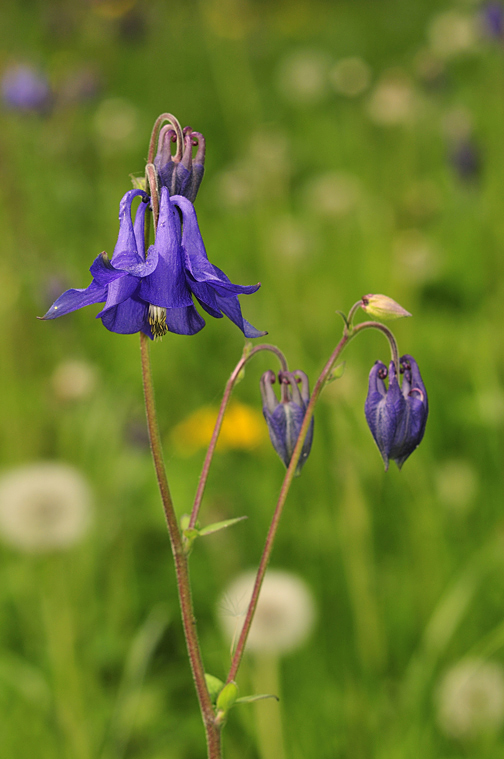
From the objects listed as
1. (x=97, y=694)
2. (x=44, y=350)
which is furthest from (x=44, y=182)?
(x=97, y=694)

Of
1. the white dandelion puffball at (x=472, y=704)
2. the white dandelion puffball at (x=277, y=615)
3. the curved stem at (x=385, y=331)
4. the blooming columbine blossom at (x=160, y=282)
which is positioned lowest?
the white dandelion puffball at (x=472, y=704)

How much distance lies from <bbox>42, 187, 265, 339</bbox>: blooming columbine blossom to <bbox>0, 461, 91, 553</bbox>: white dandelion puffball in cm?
162

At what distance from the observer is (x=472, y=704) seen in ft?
7.49

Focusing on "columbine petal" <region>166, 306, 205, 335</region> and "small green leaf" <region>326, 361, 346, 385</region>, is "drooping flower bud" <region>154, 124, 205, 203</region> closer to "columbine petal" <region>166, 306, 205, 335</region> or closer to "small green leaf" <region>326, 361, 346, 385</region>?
"columbine petal" <region>166, 306, 205, 335</region>

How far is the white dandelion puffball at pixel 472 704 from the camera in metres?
2.28

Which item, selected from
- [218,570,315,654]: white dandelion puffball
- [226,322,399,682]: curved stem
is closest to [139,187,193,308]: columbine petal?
[226,322,399,682]: curved stem

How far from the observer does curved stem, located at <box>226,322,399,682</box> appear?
1421 millimetres

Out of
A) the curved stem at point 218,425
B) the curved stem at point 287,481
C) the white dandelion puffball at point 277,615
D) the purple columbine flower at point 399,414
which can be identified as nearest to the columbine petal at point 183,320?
the curved stem at point 218,425

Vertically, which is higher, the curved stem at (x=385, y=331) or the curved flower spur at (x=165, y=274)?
the curved flower spur at (x=165, y=274)

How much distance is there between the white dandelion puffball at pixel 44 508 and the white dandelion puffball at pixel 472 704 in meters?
1.36

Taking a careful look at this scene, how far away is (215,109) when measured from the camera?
873 cm

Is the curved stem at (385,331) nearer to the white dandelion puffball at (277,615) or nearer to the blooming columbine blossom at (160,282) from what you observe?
the blooming columbine blossom at (160,282)

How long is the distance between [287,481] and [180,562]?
0.80ft

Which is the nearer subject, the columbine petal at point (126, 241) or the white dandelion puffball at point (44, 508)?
the columbine petal at point (126, 241)
